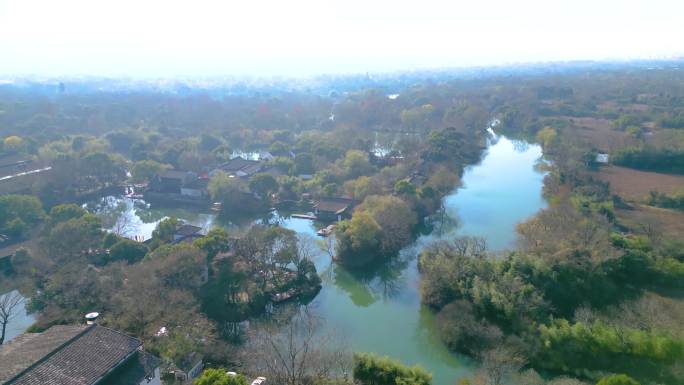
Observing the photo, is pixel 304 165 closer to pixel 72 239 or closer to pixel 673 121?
pixel 72 239

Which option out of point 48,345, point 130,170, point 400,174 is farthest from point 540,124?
point 48,345

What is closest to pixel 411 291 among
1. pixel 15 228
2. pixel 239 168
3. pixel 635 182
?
pixel 15 228

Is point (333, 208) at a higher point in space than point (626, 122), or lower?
lower

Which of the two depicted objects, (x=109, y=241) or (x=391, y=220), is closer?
(x=109, y=241)

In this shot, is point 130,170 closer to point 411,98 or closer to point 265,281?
point 265,281

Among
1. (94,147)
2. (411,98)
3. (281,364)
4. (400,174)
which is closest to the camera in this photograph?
(281,364)

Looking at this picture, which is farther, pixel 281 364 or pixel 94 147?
pixel 94 147

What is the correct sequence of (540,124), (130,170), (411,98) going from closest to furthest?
(130,170) < (540,124) < (411,98)
